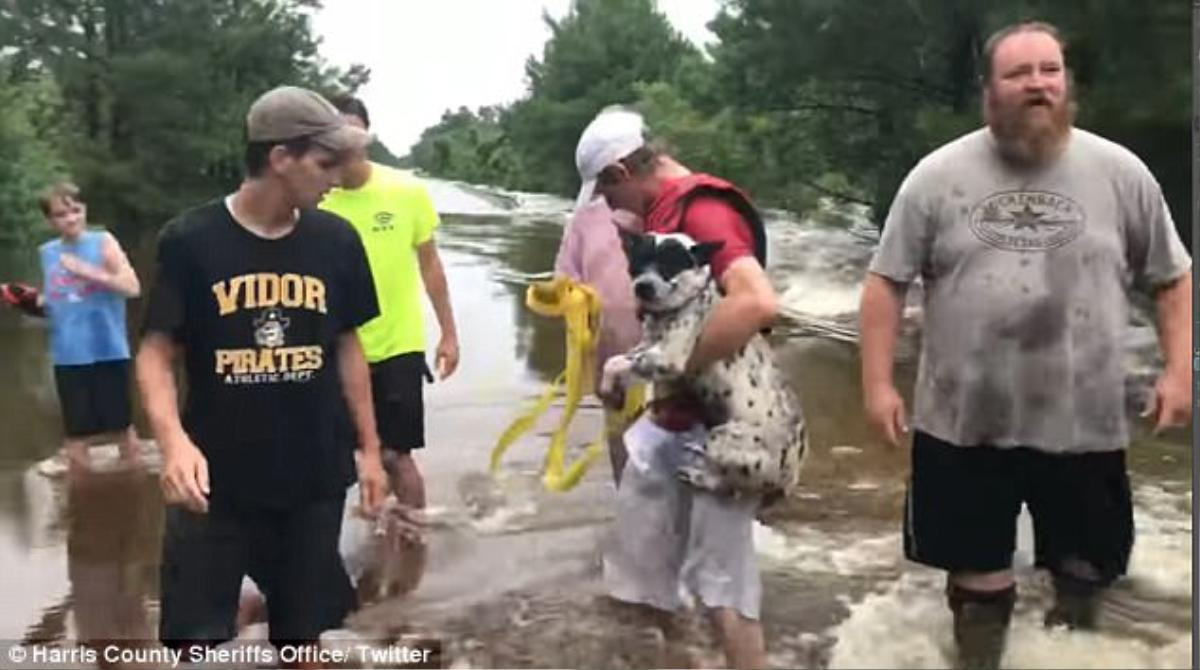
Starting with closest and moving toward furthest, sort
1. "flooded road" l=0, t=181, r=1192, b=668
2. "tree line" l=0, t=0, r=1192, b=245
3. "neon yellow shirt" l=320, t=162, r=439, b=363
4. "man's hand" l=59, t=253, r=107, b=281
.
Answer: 1. "flooded road" l=0, t=181, r=1192, b=668
2. "neon yellow shirt" l=320, t=162, r=439, b=363
3. "man's hand" l=59, t=253, r=107, b=281
4. "tree line" l=0, t=0, r=1192, b=245

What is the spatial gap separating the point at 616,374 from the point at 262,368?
895 millimetres

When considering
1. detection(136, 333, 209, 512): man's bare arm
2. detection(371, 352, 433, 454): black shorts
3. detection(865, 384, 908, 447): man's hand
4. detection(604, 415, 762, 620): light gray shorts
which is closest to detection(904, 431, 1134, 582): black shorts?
detection(865, 384, 908, 447): man's hand

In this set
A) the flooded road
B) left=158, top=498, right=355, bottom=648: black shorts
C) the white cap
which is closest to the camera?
left=158, top=498, right=355, bottom=648: black shorts

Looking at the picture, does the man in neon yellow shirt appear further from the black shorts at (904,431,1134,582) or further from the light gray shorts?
the black shorts at (904,431,1134,582)

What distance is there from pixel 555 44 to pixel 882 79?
109 feet

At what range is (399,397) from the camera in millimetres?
5793

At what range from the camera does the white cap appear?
4.16m

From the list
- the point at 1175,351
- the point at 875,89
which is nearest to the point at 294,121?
the point at 1175,351

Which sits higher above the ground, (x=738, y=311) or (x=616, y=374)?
(x=738, y=311)

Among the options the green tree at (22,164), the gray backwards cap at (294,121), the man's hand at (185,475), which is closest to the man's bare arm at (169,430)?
the man's hand at (185,475)

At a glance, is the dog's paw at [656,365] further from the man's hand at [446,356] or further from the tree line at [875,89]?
the man's hand at [446,356]

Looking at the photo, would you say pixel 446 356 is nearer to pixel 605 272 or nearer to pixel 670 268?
pixel 605 272

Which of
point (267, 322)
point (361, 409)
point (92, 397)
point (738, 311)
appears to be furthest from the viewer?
point (92, 397)

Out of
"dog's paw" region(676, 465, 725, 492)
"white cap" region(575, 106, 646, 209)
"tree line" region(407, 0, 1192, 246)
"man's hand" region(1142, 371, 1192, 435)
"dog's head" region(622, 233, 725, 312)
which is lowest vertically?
"dog's paw" region(676, 465, 725, 492)
